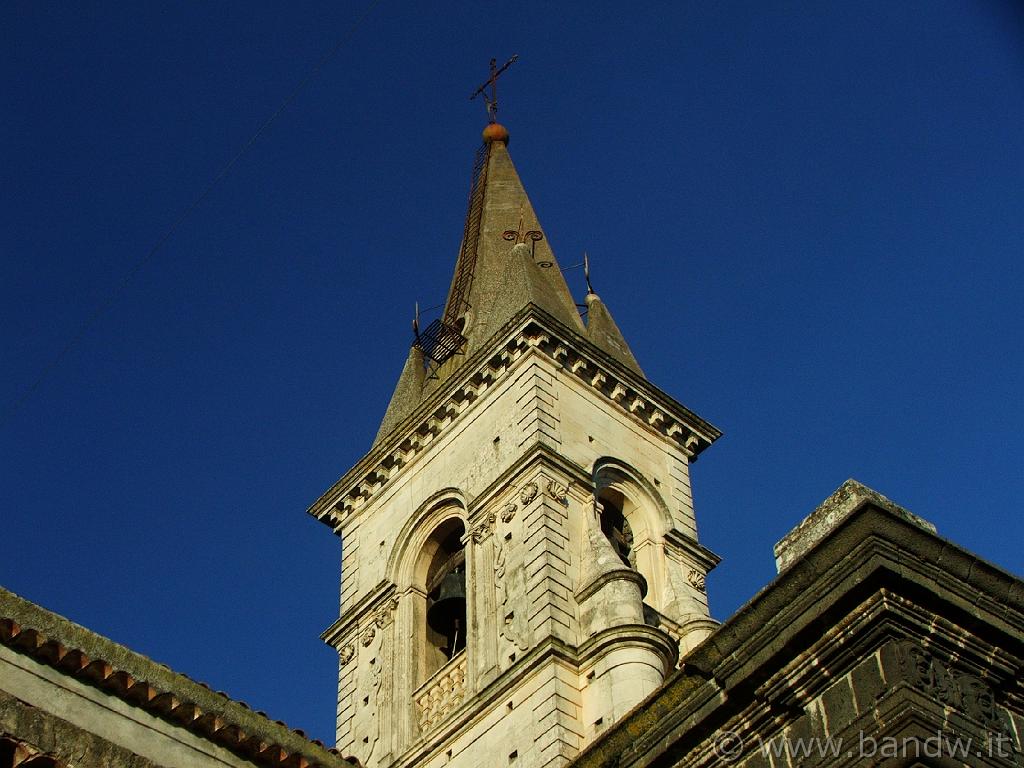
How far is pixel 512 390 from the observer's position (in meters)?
26.6

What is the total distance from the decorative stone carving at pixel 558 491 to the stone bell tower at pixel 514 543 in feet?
0.12

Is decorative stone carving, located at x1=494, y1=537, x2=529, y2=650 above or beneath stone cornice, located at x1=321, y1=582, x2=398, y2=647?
beneath

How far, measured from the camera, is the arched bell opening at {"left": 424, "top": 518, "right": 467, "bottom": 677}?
25.5 m

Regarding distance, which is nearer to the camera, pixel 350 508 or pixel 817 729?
pixel 817 729

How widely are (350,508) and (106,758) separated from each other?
1578cm

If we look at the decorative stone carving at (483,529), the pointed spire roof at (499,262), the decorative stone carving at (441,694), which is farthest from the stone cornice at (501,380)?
the decorative stone carving at (441,694)

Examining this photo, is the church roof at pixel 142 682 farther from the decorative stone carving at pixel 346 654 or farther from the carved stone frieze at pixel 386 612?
the decorative stone carving at pixel 346 654

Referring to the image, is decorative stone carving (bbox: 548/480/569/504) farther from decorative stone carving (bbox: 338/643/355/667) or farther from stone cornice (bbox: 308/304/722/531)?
decorative stone carving (bbox: 338/643/355/667)

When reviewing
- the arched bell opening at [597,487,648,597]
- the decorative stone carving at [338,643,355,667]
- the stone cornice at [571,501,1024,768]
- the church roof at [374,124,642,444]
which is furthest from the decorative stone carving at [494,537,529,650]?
the stone cornice at [571,501,1024,768]

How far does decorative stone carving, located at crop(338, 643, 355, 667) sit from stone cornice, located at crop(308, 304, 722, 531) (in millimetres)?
2978

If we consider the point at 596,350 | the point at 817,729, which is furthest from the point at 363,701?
the point at 817,729

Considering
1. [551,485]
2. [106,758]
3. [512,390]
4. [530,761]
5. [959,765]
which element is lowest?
[959,765]

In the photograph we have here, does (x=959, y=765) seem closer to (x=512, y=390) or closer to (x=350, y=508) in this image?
(x=512, y=390)

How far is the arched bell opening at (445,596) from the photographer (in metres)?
A: 25.5
